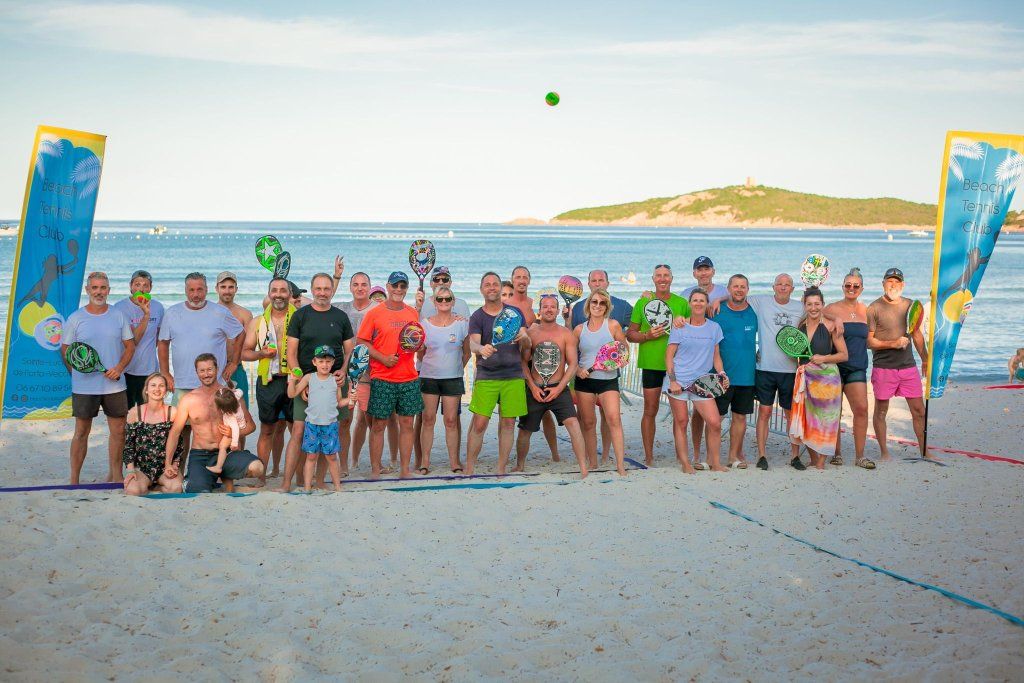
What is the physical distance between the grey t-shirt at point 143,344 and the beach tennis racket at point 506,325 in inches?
106

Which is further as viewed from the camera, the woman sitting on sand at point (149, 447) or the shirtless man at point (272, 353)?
the shirtless man at point (272, 353)

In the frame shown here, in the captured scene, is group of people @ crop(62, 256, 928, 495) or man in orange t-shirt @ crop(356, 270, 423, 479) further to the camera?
man in orange t-shirt @ crop(356, 270, 423, 479)

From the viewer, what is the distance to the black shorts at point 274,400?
666 centimetres

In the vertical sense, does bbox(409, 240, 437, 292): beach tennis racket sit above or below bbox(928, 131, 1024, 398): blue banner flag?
below

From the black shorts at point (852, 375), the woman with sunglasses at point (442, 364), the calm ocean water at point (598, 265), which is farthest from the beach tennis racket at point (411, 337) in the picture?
the calm ocean water at point (598, 265)

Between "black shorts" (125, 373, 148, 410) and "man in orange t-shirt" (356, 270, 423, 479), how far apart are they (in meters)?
1.78

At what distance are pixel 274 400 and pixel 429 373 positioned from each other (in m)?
1.29

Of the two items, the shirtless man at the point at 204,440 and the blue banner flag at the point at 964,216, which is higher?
the blue banner flag at the point at 964,216

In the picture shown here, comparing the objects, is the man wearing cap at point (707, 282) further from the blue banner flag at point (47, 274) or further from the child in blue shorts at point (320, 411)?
the blue banner flag at point (47, 274)

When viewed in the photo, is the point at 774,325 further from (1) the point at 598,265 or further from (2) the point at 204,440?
(1) the point at 598,265

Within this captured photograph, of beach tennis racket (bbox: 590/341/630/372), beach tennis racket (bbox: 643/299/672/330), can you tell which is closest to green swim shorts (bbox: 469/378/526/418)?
beach tennis racket (bbox: 590/341/630/372)

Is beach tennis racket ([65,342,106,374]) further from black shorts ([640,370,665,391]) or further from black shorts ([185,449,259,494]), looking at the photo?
black shorts ([640,370,665,391])

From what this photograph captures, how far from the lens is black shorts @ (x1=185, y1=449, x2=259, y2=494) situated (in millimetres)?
6121

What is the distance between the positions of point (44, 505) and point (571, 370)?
3945 millimetres
